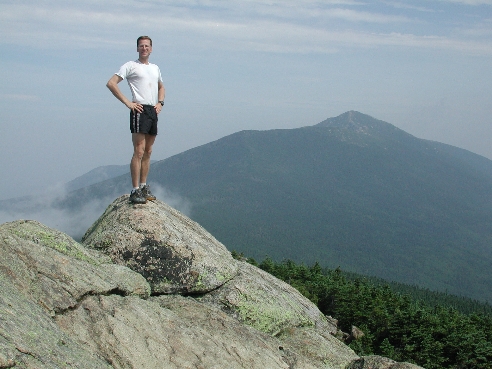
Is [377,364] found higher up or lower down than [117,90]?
lower down

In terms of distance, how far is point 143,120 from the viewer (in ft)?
49.1

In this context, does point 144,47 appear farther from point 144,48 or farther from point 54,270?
point 54,270

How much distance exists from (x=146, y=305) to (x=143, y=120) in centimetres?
638

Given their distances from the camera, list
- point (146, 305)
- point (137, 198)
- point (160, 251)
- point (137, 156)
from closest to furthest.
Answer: point (146, 305) → point (160, 251) → point (137, 156) → point (137, 198)

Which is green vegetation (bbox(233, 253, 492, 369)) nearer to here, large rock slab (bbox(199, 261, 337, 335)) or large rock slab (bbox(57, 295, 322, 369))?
large rock slab (bbox(199, 261, 337, 335))

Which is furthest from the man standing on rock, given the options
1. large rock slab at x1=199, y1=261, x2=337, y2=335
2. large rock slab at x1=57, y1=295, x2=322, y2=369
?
large rock slab at x1=57, y1=295, x2=322, y2=369

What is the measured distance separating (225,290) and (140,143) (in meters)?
5.84

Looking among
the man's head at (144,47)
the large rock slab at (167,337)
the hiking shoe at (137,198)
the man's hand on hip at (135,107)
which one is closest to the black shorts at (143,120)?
the man's hand on hip at (135,107)

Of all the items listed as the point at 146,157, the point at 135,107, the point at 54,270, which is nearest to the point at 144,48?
the point at 135,107

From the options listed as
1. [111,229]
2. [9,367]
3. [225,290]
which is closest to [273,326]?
[225,290]

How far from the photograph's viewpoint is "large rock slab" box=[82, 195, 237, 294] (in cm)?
1416

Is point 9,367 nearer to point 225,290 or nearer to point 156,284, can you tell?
point 156,284

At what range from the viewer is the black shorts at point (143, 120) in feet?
48.9

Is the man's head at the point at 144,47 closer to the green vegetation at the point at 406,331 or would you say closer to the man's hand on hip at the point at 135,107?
the man's hand on hip at the point at 135,107
